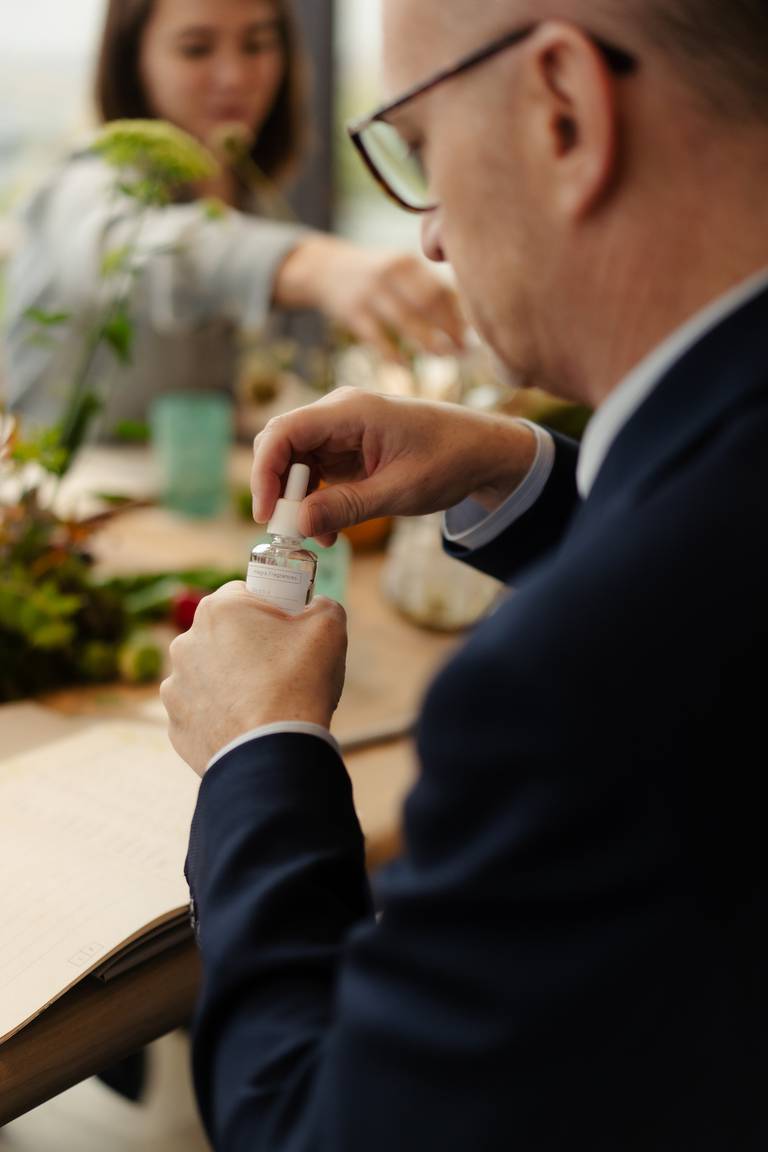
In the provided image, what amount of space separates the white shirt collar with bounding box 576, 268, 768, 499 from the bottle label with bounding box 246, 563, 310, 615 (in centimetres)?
22

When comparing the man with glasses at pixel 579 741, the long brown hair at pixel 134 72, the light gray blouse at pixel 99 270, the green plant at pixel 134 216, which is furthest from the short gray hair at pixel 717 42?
the long brown hair at pixel 134 72

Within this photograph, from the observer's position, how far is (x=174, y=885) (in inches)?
30.9

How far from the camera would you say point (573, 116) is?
49 centimetres

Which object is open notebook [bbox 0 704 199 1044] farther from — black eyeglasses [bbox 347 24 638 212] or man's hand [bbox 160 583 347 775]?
black eyeglasses [bbox 347 24 638 212]

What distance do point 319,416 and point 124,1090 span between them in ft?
3.30

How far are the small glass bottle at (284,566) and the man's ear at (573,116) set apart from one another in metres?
0.30

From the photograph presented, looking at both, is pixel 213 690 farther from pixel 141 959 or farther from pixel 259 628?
pixel 141 959

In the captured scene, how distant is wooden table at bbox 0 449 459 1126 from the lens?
0.69 metres

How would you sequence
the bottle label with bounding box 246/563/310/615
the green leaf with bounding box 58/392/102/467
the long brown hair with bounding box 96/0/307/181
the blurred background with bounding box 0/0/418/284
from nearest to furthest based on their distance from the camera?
the bottle label with bounding box 246/563/310/615 < the green leaf with bounding box 58/392/102/467 < the long brown hair with bounding box 96/0/307/181 < the blurred background with bounding box 0/0/418/284

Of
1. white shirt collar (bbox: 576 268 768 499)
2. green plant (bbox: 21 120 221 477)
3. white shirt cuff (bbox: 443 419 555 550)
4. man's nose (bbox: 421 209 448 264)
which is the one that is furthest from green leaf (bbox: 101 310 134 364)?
white shirt collar (bbox: 576 268 768 499)

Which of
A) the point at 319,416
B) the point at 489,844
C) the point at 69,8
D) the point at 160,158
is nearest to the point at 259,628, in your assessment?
the point at 319,416

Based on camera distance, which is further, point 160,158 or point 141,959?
point 160,158

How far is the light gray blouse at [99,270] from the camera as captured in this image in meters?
1.51

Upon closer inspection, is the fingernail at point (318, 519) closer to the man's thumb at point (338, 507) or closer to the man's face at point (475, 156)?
the man's thumb at point (338, 507)
